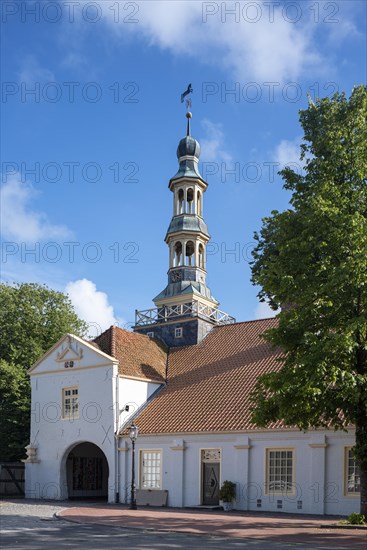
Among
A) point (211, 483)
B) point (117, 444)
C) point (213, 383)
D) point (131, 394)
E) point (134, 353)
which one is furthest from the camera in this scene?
point (134, 353)

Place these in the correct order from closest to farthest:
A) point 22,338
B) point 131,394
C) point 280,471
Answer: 1. point 280,471
2. point 131,394
3. point 22,338

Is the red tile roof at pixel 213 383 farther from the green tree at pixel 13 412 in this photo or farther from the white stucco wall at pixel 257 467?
the green tree at pixel 13 412

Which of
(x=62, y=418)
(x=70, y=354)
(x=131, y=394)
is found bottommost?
(x=62, y=418)

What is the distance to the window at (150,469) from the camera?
100 feet

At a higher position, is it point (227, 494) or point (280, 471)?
point (280, 471)

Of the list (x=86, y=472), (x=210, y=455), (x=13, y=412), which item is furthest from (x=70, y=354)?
(x=210, y=455)

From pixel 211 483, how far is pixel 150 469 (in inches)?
126

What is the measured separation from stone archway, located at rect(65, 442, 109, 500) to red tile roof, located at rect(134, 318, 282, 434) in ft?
17.0

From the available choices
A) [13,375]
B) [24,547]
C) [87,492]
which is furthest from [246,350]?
[24,547]

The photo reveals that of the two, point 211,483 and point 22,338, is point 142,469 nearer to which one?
point 211,483

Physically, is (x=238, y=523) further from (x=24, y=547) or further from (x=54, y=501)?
(x=54, y=501)

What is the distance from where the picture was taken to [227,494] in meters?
27.4

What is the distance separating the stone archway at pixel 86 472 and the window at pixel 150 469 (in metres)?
5.42

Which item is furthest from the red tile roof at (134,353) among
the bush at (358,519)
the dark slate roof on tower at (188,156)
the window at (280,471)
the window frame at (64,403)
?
the bush at (358,519)
